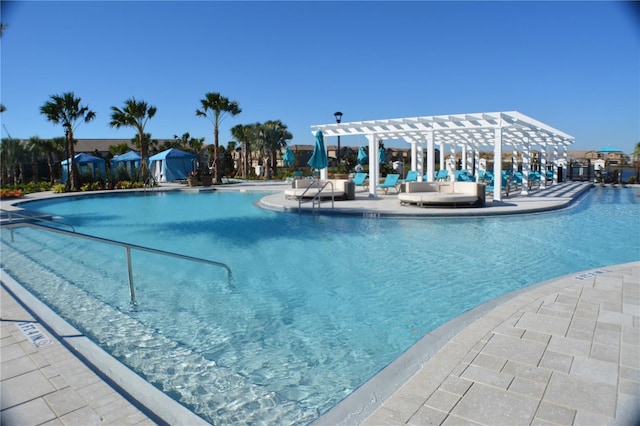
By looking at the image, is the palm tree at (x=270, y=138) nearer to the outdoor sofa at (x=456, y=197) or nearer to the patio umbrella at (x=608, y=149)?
the outdoor sofa at (x=456, y=197)

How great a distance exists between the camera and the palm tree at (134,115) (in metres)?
27.8

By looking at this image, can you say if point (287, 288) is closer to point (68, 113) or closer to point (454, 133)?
point (454, 133)

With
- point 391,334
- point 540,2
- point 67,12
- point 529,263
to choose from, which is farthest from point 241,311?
point 540,2

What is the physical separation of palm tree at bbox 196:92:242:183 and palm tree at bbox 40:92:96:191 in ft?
23.8

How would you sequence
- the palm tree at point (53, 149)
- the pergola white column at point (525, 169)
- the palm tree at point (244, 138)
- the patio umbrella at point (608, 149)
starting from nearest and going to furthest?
the pergola white column at point (525, 169) < the patio umbrella at point (608, 149) < the palm tree at point (53, 149) < the palm tree at point (244, 138)

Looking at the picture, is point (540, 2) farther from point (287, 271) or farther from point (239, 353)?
point (239, 353)

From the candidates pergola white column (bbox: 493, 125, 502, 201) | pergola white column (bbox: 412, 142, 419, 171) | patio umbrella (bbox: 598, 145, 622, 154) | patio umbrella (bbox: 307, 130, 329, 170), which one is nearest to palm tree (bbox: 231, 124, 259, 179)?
pergola white column (bbox: 412, 142, 419, 171)

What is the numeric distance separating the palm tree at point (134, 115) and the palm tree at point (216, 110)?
334 cm

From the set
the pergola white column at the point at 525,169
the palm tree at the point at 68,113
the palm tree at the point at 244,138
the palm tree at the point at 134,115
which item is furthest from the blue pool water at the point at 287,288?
the palm tree at the point at 244,138

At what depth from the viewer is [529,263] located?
7094 mm

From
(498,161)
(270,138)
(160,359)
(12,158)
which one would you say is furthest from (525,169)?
(12,158)

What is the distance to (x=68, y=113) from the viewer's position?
24047mm

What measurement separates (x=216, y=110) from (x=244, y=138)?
10938 mm

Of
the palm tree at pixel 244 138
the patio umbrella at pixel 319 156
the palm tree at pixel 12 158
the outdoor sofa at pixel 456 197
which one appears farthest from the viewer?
the palm tree at pixel 244 138
